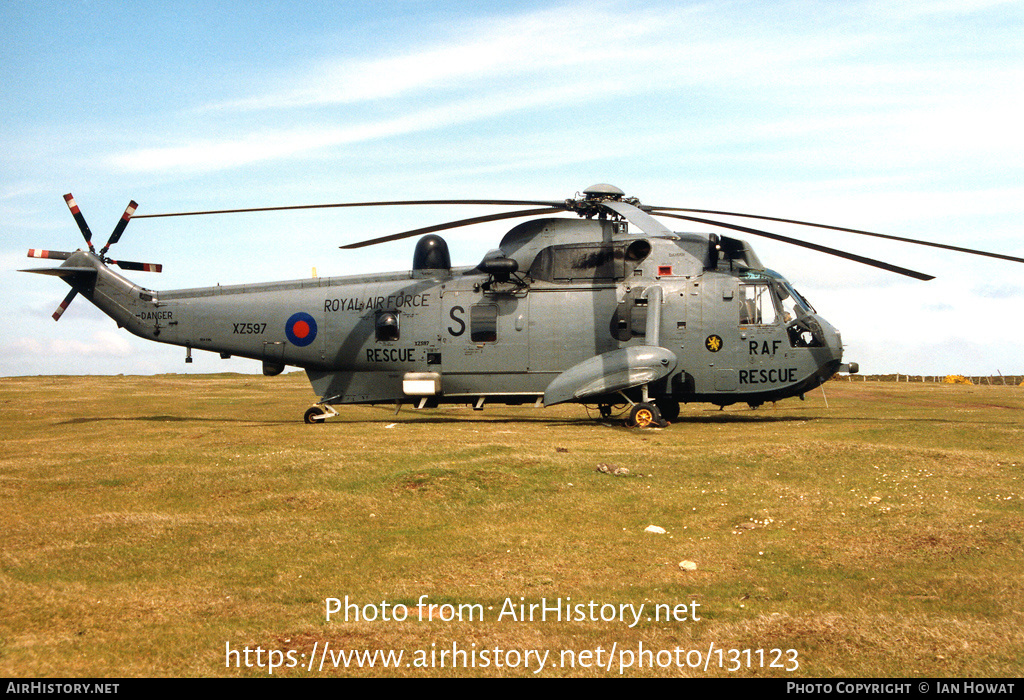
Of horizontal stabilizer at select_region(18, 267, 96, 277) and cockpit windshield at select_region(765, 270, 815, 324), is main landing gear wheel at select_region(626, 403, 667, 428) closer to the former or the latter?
cockpit windshield at select_region(765, 270, 815, 324)

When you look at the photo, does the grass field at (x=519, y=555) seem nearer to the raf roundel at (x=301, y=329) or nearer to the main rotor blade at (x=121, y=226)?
the raf roundel at (x=301, y=329)

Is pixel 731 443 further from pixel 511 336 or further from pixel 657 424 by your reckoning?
pixel 511 336

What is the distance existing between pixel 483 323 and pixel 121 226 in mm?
11776

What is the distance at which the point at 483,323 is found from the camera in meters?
20.7

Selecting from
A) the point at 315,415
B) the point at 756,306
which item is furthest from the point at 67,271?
the point at 756,306

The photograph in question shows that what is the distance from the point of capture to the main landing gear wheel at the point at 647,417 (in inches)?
714

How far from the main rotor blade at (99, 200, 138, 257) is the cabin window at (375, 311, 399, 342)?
27.9ft

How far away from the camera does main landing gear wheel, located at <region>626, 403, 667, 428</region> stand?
18125 millimetres

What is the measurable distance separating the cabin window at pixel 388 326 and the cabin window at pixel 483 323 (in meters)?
2.19

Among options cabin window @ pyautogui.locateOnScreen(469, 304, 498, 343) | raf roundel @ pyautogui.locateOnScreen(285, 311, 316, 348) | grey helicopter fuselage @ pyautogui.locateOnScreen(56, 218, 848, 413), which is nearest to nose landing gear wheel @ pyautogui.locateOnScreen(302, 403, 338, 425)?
grey helicopter fuselage @ pyautogui.locateOnScreen(56, 218, 848, 413)

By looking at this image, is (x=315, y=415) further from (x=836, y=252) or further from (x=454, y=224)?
(x=836, y=252)

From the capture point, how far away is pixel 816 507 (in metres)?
9.79

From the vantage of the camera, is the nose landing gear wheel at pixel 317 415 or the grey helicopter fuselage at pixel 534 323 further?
the nose landing gear wheel at pixel 317 415


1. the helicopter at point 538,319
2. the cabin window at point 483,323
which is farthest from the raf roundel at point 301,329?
the cabin window at point 483,323
